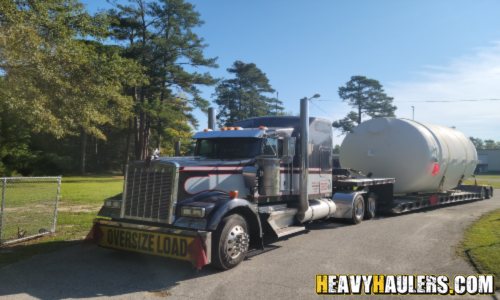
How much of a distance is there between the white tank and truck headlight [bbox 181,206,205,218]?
10.1 m

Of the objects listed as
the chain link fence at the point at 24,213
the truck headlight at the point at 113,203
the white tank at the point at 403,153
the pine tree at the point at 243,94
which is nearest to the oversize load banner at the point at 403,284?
the truck headlight at the point at 113,203

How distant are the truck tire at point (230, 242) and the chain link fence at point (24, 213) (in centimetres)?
468

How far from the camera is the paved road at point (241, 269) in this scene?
5242mm

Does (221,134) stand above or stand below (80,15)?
below

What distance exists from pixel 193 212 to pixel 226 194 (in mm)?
1015

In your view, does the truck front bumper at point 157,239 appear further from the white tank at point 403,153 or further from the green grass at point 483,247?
the white tank at point 403,153

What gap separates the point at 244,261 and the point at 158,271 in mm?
1586

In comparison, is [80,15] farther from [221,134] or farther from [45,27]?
[221,134]

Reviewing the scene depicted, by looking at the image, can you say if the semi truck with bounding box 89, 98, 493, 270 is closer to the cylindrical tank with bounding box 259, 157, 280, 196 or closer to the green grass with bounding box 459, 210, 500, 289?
the cylindrical tank with bounding box 259, 157, 280, 196

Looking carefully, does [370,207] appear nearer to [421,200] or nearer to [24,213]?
[421,200]

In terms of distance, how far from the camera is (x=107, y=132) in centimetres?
5081

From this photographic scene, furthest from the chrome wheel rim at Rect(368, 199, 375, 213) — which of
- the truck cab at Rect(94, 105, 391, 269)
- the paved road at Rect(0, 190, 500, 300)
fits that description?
the truck cab at Rect(94, 105, 391, 269)

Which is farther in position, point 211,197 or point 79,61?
point 79,61

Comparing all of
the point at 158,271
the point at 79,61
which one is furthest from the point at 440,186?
the point at 79,61
